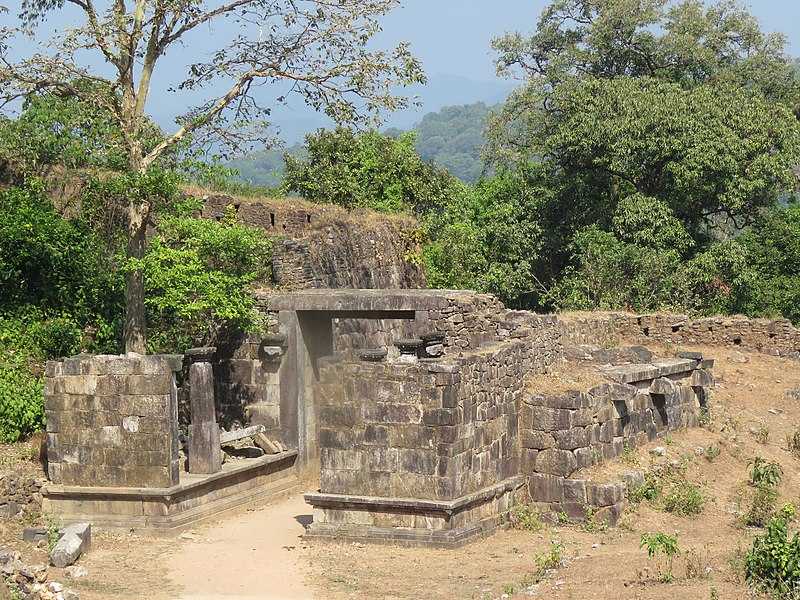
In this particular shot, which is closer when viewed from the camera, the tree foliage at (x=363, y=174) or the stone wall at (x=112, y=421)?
the stone wall at (x=112, y=421)

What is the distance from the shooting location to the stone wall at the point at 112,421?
15.0m

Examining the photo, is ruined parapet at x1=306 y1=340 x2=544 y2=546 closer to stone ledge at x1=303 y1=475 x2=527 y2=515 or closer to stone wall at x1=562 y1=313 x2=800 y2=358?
stone ledge at x1=303 y1=475 x2=527 y2=515

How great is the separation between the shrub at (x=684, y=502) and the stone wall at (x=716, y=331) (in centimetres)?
792

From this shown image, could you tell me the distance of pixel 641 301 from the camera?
2809 cm

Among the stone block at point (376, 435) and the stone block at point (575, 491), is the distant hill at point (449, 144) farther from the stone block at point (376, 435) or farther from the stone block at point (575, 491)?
the stone block at point (376, 435)

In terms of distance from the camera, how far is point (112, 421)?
49.5 ft

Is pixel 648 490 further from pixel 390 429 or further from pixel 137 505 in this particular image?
pixel 137 505

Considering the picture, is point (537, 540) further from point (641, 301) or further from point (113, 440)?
point (641, 301)

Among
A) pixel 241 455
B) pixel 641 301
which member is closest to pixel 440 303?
pixel 241 455

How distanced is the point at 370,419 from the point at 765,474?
5.93m

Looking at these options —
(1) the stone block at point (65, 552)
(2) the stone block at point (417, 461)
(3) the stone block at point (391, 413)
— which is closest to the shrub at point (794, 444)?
(2) the stone block at point (417, 461)

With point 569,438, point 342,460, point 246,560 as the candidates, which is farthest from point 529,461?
point 246,560

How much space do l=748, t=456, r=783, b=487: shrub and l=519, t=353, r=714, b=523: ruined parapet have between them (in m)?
1.44

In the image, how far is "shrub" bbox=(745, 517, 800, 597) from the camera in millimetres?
11203
